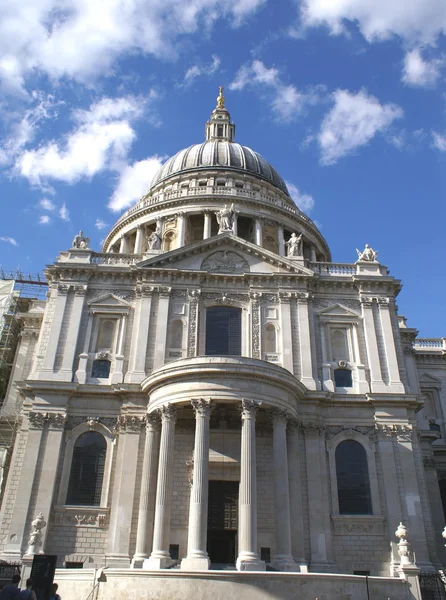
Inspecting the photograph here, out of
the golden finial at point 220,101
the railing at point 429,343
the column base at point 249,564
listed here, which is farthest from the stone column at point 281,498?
the golden finial at point 220,101

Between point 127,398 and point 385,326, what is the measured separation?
51.4ft

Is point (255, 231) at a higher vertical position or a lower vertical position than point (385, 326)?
higher

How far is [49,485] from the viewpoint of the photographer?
27.3m

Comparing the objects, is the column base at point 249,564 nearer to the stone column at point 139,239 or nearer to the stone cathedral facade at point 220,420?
the stone cathedral facade at point 220,420

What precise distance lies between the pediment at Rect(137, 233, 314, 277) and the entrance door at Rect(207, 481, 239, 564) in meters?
12.9

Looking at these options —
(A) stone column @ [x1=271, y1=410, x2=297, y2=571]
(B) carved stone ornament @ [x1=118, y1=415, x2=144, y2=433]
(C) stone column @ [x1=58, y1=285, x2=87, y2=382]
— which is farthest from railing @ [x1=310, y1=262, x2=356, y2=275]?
(B) carved stone ornament @ [x1=118, y1=415, x2=144, y2=433]

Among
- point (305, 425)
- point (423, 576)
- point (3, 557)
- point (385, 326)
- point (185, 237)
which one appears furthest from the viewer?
point (185, 237)

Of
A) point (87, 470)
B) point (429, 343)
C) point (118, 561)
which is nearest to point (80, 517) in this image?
point (87, 470)

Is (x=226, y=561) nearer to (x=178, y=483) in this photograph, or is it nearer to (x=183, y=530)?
(x=183, y=530)

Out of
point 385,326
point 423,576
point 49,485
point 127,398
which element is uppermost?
point 385,326

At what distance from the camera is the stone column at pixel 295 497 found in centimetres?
2598

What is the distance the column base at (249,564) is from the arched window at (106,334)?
1420 centimetres

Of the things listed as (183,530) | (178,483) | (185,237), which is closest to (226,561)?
(183,530)

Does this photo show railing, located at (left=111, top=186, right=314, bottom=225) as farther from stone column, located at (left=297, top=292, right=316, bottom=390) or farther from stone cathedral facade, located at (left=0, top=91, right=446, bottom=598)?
stone column, located at (left=297, top=292, right=316, bottom=390)
